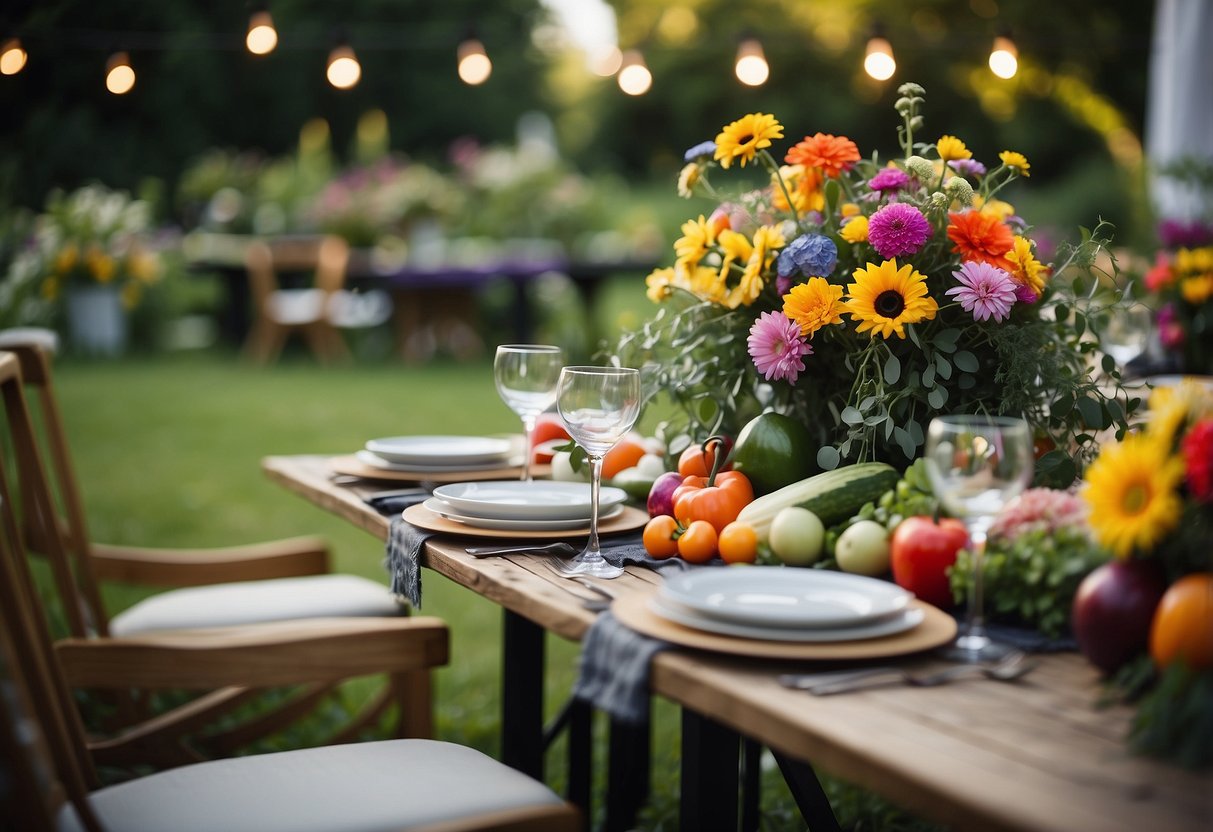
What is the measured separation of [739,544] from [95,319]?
873 centimetres

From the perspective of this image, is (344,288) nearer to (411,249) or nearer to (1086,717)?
(411,249)

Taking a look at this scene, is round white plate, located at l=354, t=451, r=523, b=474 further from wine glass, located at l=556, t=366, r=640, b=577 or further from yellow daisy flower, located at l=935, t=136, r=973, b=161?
yellow daisy flower, located at l=935, t=136, r=973, b=161

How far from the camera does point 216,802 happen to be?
1.50 m

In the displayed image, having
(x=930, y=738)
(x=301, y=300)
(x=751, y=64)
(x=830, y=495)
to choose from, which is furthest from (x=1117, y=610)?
(x=301, y=300)

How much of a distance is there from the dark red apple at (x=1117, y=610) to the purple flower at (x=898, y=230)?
0.62 metres

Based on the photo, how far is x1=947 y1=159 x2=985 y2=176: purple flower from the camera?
186 centimetres

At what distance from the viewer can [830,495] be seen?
1564 millimetres

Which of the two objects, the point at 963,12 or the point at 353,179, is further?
the point at 963,12

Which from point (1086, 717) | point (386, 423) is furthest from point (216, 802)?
point (386, 423)

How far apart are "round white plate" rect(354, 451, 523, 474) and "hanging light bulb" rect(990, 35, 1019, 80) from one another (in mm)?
2191

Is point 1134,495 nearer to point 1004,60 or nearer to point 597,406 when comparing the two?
point 597,406

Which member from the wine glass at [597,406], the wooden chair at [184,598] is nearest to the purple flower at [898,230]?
the wine glass at [597,406]

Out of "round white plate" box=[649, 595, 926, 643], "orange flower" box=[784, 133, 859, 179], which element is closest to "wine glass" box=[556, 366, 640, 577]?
"round white plate" box=[649, 595, 926, 643]

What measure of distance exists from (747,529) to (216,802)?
735 millimetres
